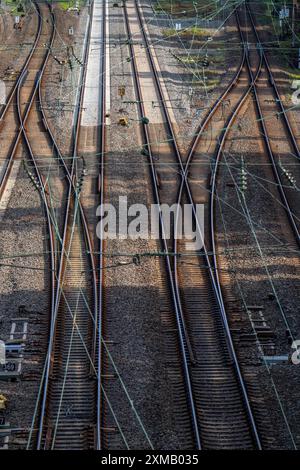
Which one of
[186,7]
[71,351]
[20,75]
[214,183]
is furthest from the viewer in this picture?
[186,7]

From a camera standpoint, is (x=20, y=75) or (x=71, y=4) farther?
(x=71, y=4)

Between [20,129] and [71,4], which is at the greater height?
[71,4]

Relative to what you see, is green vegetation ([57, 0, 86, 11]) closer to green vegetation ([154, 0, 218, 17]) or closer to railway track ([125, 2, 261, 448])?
green vegetation ([154, 0, 218, 17])

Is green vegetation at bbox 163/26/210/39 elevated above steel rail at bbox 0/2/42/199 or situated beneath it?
elevated above

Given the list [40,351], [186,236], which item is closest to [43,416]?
[40,351]

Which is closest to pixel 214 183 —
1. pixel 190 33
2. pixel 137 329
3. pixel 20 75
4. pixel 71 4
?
pixel 137 329

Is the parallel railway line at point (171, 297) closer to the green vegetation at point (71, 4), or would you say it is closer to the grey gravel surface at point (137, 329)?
the grey gravel surface at point (137, 329)

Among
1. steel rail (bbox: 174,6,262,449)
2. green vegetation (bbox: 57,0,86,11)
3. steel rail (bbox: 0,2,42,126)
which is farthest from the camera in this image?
green vegetation (bbox: 57,0,86,11)

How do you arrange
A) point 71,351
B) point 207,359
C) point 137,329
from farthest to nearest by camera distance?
point 137,329
point 71,351
point 207,359

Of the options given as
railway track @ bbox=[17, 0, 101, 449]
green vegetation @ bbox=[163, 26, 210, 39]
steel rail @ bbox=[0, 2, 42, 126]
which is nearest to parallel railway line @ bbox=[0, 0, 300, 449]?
railway track @ bbox=[17, 0, 101, 449]

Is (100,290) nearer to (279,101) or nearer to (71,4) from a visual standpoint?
(279,101)

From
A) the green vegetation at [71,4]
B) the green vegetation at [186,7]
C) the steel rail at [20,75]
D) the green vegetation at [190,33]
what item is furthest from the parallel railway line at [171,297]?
the green vegetation at [71,4]

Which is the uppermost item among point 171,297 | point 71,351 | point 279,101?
point 279,101
